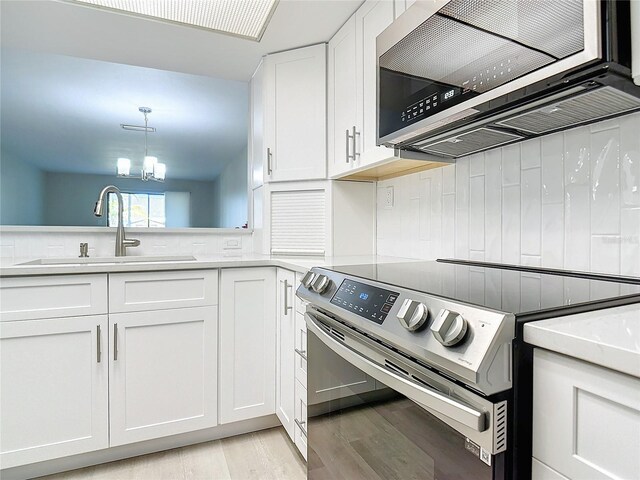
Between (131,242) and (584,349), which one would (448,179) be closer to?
(584,349)

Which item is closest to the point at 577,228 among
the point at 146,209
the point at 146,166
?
the point at 146,166

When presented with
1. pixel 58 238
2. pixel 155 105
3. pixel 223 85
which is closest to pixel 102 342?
pixel 58 238

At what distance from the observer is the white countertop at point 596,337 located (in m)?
0.47

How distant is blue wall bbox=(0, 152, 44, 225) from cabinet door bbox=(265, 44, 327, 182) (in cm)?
481

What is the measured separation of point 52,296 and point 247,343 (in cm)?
87

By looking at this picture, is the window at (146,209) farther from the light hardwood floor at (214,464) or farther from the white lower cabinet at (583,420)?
the white lower cabinet at (583,420)

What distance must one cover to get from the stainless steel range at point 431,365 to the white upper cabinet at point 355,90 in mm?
758

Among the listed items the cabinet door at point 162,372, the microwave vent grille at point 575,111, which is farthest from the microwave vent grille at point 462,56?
the cabinet door at point 162,372

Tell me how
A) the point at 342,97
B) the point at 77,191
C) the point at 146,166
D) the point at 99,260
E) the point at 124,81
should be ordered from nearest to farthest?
the point at 342,97
the point at 99,260
the point at 124,81
the point at 146,166
the point at 77,191

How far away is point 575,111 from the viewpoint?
0.97m

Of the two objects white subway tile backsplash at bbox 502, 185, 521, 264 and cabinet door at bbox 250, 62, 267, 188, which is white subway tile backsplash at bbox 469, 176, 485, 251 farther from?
cabinet door at bbox 250, 62, 267, 188

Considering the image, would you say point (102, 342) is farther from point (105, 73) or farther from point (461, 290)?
point (105, 73)

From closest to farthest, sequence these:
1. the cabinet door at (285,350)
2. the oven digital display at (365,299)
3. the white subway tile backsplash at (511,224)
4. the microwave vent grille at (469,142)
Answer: the oven digital display at (365,299), the microwave vent grille at (469,142), the white subway tile backsplash at (511,224), the cabinet door at (285,350)

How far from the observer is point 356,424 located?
1.03 meters
